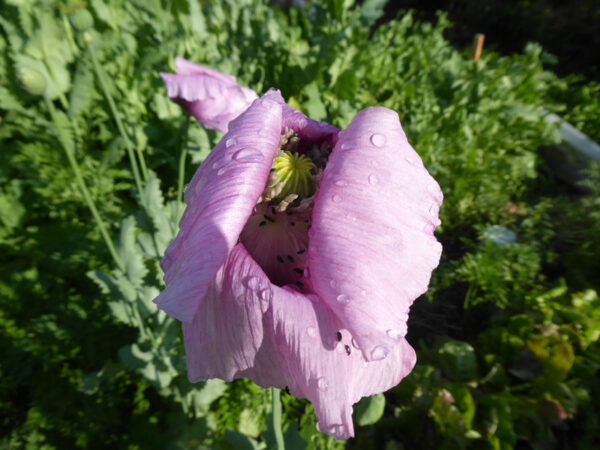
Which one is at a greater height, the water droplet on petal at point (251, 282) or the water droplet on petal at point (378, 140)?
the water droplet on petal at point (378, 140)

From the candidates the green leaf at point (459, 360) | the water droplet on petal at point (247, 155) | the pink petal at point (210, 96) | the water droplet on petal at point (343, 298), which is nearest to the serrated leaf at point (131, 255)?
the pink petal at point (210, 96)

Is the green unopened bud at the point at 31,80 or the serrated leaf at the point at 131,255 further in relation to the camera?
the serrated leaf at the point at 131,255

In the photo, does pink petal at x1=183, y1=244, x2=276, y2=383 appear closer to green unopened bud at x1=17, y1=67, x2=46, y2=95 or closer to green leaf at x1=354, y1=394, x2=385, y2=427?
green leaf at x1=354, y1=394, x2=385, y2=427

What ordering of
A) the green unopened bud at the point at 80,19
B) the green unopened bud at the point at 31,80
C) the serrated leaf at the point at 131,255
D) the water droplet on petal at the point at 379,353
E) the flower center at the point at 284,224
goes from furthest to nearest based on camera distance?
the serrated leaf at the point at 131,255, the green unopened bud at the point at 80,19, the green unopened bud at the point at 31,80, the flower center at the point at 284,224, the water droplet on petal at the point at 379,353

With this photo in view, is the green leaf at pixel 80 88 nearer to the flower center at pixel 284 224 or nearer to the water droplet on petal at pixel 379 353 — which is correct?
the flower center at pixel 284 224

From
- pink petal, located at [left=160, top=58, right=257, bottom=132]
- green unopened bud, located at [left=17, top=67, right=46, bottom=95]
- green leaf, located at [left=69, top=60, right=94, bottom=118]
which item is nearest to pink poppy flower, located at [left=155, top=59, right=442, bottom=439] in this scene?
pink petal, located at [left=160, top=58, right=257, bottom=132]

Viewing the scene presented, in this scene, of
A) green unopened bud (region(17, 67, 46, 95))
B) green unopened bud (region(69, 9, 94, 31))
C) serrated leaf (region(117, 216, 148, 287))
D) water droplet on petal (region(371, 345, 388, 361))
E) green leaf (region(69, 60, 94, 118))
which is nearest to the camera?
water droplet on petal (region(371, 345, 388, 361))

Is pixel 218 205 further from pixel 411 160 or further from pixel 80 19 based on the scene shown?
pixel 80 19

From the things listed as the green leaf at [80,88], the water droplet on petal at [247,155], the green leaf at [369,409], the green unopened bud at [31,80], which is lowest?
the green leaf at [369,409]
